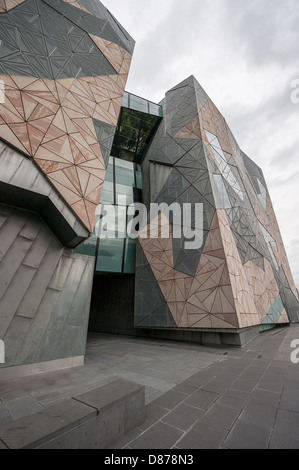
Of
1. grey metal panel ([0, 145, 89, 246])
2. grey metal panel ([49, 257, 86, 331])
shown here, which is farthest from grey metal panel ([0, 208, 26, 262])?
grey metal panel ([49, 257, 86, 331])

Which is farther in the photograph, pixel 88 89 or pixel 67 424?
pixel 88 89

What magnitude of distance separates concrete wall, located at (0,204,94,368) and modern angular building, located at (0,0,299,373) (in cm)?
3

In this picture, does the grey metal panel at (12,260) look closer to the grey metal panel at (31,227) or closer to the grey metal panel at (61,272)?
the grey metal panel at (31,227)

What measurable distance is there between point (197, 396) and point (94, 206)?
6568 mm

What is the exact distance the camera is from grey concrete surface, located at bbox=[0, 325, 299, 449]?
2672mm

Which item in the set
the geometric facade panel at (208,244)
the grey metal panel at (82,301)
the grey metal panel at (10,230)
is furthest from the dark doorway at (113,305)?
the grey metal panel at (10,230)

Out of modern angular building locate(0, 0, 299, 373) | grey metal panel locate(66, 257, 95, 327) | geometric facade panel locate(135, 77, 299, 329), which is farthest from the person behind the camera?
geometric facade panel locate(135, 77, 299, 329)

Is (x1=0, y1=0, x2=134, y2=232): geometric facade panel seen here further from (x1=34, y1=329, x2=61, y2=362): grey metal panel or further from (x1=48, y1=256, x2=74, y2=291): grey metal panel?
(x1=34, y1=329, x2=61, y2=362): grey metal panel

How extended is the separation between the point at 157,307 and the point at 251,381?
7572mm

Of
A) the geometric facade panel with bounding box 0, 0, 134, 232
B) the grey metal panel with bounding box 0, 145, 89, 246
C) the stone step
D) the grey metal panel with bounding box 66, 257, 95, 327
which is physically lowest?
the stone step
